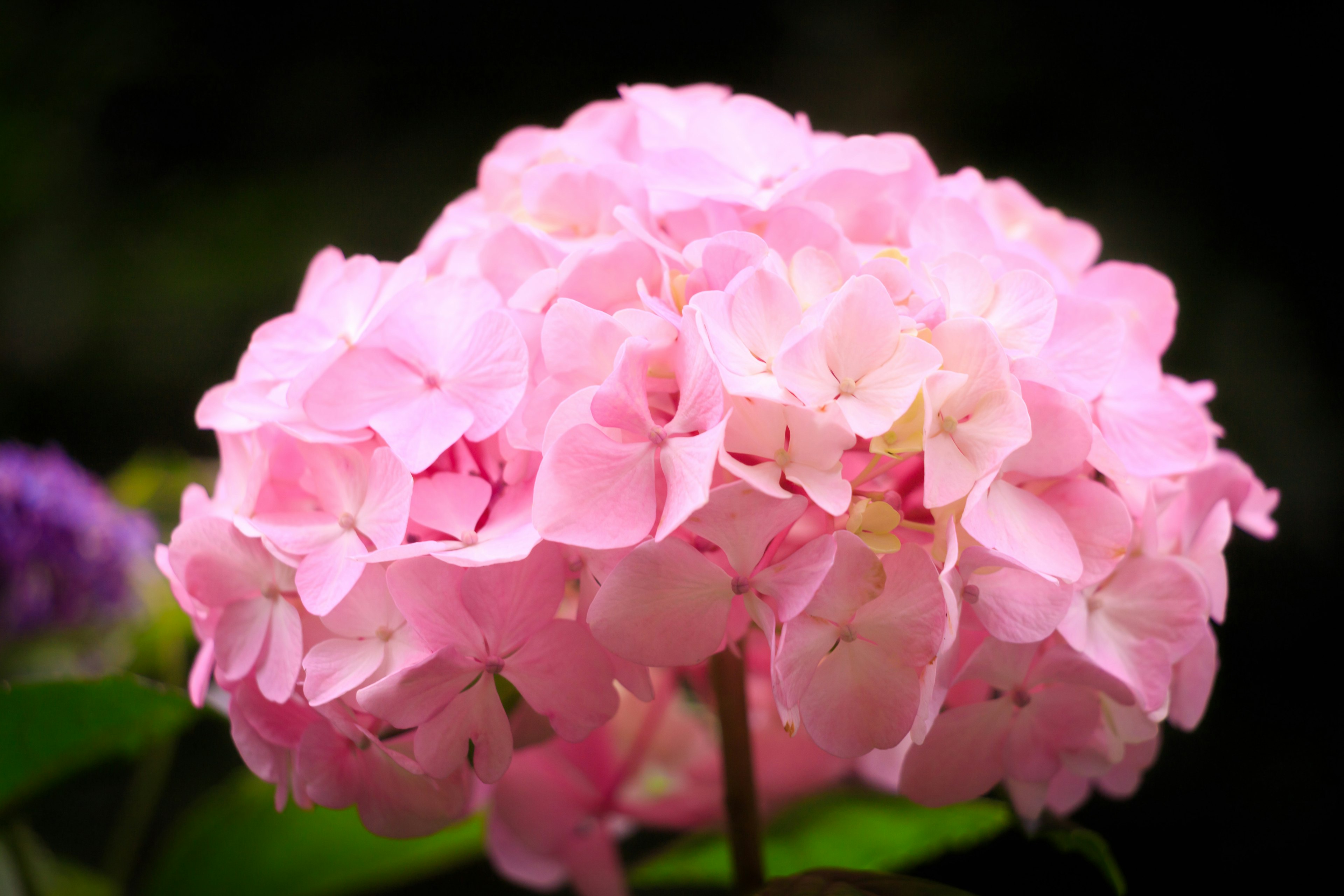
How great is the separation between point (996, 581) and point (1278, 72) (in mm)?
745

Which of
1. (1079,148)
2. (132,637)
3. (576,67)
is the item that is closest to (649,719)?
(132,637)

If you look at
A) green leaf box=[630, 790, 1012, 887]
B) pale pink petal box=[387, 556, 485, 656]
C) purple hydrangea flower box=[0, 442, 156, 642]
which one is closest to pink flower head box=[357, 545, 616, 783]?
pale pink petal box=[387, 556, 485, 656]

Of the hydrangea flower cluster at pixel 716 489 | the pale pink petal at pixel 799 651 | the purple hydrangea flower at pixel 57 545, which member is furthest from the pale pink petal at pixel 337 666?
the purple hydrangea flower at pixel 57 545

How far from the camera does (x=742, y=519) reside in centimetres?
22

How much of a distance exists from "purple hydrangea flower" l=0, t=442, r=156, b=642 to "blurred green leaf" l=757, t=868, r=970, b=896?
43cm

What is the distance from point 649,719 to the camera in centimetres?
42

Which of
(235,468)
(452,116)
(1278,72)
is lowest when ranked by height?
(452,116)

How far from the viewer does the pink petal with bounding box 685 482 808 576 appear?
218 millimetres

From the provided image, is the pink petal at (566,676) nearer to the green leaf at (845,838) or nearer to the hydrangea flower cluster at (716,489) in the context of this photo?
the hydrangea flower cluster at (716,489)

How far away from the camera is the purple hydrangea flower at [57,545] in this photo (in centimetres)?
50

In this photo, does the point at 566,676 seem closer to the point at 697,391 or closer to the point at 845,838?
the point at 697,391

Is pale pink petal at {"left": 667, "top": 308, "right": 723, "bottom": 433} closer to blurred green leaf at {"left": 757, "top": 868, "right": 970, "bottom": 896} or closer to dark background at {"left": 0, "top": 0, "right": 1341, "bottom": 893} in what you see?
blurred green leaf at {"left": 757, "top": 868, "right": 970, "bottom": 896}

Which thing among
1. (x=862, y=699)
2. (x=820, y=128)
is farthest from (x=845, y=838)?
(x=820, y=128)

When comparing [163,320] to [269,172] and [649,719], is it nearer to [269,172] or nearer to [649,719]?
[269,172]
